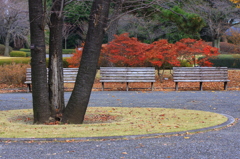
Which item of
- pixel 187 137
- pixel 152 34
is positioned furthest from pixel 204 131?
pixel 152 34

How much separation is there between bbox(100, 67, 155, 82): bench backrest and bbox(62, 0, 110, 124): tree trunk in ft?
24.7

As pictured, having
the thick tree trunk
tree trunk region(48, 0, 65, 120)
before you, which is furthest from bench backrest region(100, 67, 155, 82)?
the thick tree trunk

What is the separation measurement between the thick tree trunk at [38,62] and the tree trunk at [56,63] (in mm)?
313

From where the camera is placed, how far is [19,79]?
17.6 metres

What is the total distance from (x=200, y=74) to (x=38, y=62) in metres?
9.36

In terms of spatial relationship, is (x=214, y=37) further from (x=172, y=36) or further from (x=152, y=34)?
(x=152, y=34)

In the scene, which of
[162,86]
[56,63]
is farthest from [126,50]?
[56,63]

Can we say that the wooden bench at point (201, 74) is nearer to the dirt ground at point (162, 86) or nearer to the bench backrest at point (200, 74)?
the bench backrest at point (200, 74)

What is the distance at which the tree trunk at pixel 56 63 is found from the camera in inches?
322

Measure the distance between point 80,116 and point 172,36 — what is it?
27.0 m

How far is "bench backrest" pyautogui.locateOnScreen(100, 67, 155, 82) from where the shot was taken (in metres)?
15.4

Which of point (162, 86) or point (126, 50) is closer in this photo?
point (162, 86)

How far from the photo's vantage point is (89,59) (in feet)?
25.3

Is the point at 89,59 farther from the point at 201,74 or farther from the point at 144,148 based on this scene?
the point at 201,74
